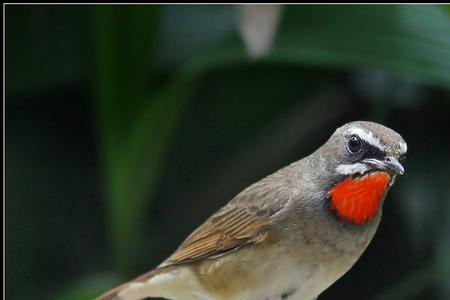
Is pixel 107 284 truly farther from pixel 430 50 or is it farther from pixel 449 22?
pixel 449 22

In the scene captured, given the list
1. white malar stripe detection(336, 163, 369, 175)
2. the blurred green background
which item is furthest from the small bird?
the blurred green background

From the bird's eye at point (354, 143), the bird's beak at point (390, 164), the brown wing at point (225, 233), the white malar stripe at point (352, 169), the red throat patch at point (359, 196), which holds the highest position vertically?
the bird's eye at point (354, 143)

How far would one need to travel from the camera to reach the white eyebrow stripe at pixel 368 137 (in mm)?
2090

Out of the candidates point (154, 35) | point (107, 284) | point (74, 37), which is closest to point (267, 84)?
point (154, 35)

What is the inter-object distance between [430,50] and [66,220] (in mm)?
2028

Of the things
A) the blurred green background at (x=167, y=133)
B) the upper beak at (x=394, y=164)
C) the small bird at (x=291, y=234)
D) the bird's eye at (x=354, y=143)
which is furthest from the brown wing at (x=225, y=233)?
the blurred green background at (x=167, y=133)

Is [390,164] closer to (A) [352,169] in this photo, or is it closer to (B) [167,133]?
(A) [352,169]

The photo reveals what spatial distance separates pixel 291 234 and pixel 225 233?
0.83 feet

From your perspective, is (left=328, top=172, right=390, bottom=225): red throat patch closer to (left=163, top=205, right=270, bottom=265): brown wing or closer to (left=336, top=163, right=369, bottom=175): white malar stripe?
(left=336, top=163, right=369, bottom=175): white malar stripe

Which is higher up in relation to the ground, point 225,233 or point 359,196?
point 359,196

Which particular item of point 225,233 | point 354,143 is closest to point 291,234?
point 225,233

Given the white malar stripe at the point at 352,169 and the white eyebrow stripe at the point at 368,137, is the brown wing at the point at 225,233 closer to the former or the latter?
the white malar stripe at the point at 352,169

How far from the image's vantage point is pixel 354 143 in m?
2.20

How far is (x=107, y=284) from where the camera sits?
3.69m
